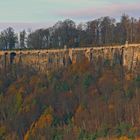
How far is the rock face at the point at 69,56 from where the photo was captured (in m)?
54.2

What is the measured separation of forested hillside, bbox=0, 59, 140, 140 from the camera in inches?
1777

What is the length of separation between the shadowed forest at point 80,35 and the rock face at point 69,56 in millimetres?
1781

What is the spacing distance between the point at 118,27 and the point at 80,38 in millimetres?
3409

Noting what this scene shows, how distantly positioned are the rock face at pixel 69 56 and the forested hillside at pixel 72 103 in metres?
0.88

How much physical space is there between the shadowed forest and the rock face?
5.84ft

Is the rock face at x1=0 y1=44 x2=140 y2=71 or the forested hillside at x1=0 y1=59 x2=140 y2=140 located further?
the rock face at x1=0 y1=44 x2=140 y2=71

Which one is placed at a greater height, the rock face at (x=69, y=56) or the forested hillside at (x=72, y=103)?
the rock face at (x=69, y=56)

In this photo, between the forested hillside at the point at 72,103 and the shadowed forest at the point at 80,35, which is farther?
the shadowed forest at the point at 80,35

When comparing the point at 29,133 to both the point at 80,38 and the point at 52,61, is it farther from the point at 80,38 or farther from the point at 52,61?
the point at 80,38

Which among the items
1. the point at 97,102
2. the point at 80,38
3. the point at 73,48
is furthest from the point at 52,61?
the point at 97,102

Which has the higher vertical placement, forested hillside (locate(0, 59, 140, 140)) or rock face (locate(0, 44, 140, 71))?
rock face (locate(0, 44, 140, 71))

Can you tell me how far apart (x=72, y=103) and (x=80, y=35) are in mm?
14619

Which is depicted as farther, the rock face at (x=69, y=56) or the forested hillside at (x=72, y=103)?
the rock face at (x=69, y=56)

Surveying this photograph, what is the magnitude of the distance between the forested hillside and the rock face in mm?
878
